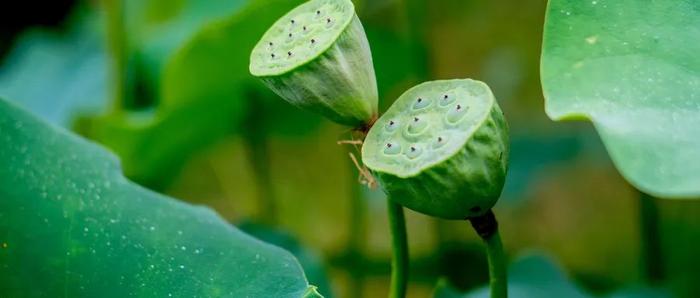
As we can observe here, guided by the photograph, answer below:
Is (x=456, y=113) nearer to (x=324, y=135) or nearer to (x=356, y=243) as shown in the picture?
(x=356, y=243)

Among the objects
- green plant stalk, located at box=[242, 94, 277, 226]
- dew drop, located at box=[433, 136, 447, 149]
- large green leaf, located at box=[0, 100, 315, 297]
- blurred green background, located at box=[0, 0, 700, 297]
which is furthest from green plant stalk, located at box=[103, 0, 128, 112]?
dew drop, located at box=[433, 136, 447, 149]

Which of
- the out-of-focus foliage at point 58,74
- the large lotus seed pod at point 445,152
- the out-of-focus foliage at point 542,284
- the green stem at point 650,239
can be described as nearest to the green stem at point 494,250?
the large lotus seed pod at point 445,152

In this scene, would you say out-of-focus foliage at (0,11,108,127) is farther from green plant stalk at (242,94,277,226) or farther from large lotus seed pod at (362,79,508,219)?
large lotus seed pod at (362,79,508,219)

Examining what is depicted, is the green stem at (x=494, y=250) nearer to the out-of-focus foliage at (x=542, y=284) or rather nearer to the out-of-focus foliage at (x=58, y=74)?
the out-of-focus foliage at (x=542, y=284)

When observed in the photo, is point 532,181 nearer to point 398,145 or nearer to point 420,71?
point 420,71

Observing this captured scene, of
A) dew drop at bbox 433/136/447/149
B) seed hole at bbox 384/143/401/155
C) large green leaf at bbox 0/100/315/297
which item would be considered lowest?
large green leaf at bbox 0/100/315/297

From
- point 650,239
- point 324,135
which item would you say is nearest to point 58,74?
point 324,135

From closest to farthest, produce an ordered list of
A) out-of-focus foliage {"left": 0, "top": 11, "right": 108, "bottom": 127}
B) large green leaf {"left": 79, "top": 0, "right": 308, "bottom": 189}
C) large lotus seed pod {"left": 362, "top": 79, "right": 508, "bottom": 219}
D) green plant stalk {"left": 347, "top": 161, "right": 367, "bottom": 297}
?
large lotus seed pod {"left": 362, "top": 79, "right": 508, "bottom": 219}, large green leaf {"left": 79, "top": 0, "right": 308, "bottom": 189}, green plant stalk {"left": 347, "top": 161, "right": 367, "bottom": 297}, out-of-focus foliage {"left": 0, "top": 11, "right": 108, "bottom": 127}
